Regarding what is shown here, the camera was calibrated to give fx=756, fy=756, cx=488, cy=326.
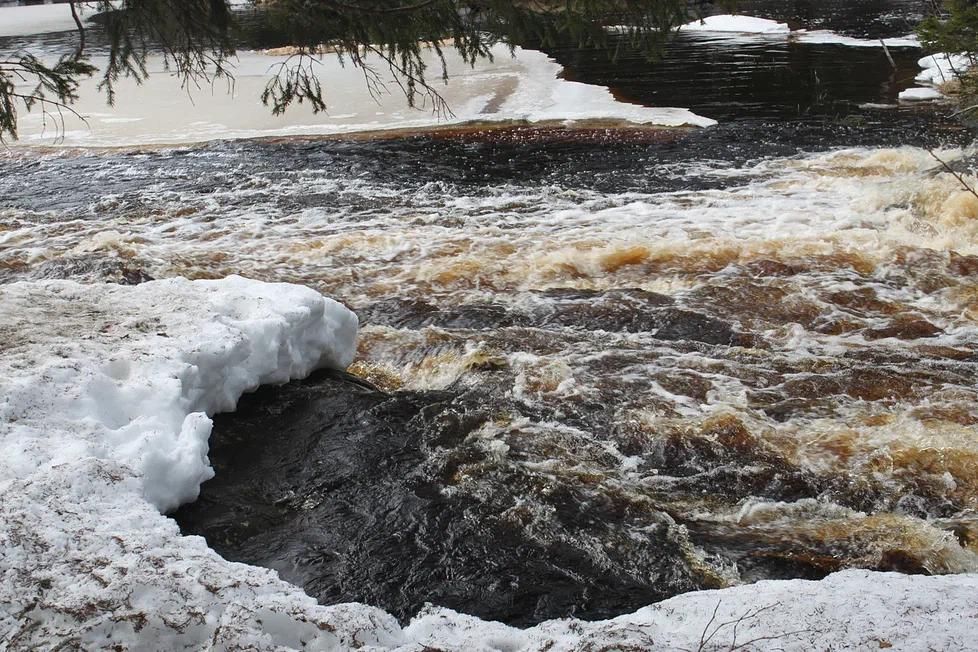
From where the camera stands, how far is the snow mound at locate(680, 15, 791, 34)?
2650 cm

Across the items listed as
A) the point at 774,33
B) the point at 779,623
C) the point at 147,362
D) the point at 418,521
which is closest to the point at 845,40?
the point at 774,33

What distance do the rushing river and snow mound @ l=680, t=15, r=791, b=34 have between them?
1559cm

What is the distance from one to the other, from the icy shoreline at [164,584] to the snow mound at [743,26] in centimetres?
2612

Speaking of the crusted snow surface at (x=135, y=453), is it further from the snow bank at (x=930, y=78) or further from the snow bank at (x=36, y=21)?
the snow bank at (x=36, y=21)

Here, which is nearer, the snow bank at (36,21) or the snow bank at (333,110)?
the snow bank at (333,110)

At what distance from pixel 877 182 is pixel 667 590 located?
26.9ft

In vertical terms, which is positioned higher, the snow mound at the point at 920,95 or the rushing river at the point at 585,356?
the snow mound at the point at 920,95

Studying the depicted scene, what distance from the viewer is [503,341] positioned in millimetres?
6113

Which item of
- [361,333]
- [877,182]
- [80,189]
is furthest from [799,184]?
[80,189]

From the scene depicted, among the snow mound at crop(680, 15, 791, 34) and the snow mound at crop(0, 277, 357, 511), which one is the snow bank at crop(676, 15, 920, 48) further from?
the snow mound at crop(0, 277, 357, 511)

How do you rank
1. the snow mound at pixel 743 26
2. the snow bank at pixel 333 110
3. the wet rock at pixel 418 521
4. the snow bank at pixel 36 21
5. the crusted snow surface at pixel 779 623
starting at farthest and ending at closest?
the snow bank at pixel 36 21 → the snow mound at pixel 743 26 → the snow bank at pixel 333 110 → the wet rock at pixel 418 521 → the crusted snow surface at pixel 779 623

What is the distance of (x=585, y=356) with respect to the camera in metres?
5.80

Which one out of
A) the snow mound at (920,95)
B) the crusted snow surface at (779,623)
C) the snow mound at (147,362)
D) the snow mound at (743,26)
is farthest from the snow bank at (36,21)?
the crusted snow surface at (779,623)

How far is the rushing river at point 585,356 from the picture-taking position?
12.1 feet
